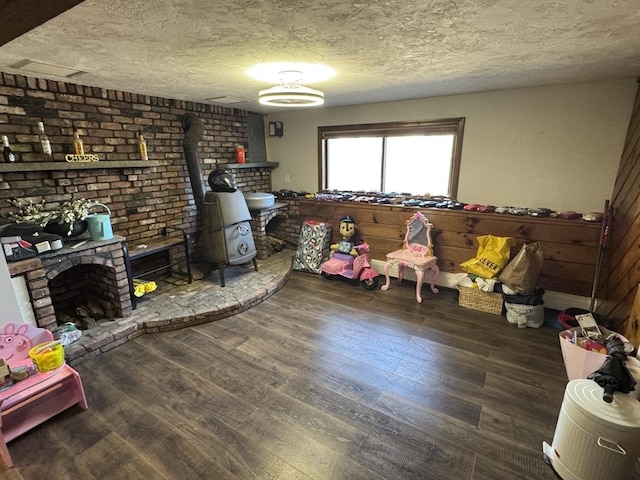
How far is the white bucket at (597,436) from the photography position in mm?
1315

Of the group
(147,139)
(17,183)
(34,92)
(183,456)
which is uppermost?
(34,92)

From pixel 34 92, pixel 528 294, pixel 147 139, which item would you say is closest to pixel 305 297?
pixel 528 294

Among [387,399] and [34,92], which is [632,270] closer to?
[387,399]

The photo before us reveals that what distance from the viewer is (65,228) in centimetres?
245

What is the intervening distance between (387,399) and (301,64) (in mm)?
2328

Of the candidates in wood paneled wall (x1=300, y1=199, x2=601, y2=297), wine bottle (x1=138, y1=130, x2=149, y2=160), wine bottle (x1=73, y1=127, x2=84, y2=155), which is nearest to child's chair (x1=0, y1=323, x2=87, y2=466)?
wine bottle (x1=73, y1=127, x2=84, y2=155)

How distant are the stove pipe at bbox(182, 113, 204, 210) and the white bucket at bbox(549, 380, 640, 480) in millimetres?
3510

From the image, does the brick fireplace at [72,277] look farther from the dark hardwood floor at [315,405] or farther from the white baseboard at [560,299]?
the white baseboard at [560,299]

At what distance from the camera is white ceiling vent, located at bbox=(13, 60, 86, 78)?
6.83 feet

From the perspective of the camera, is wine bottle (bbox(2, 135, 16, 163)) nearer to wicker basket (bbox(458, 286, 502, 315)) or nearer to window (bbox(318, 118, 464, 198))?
window (bbox(318, 118, 464, 198))

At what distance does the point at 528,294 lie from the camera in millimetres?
2826

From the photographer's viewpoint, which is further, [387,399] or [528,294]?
[528,294]

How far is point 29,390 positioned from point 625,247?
3940mm

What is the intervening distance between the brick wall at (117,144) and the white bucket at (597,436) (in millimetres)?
3804
